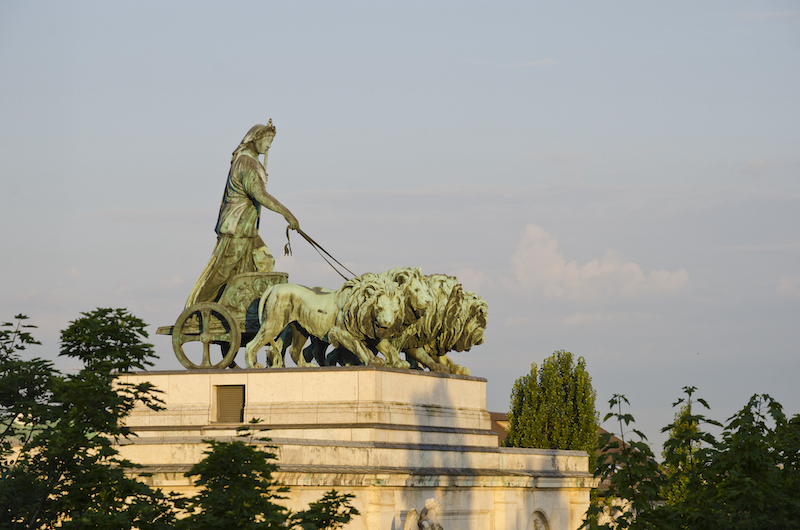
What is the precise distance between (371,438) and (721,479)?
40.9ft

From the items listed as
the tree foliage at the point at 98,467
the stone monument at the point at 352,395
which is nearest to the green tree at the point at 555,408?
the stone monument at the point at 352,395

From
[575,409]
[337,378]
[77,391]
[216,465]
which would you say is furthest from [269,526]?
[575,409]

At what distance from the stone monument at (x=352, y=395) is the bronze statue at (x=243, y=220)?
40mm

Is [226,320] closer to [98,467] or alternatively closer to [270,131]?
[270,131]

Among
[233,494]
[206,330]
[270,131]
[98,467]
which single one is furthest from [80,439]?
[270,131]

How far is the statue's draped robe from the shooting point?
3628 cm

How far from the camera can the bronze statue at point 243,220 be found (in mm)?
36281

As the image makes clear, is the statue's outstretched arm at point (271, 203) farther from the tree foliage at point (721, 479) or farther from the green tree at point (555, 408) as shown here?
the green tree at point (555, 408)

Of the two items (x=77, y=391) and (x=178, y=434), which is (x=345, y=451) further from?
(x=77, y=391)

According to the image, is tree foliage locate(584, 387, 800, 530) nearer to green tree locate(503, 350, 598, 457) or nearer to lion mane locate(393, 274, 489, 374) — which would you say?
lion mane locate(393, 274, 489, 374)

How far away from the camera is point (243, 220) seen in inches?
1441

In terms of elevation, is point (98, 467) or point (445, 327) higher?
point (445, 327)

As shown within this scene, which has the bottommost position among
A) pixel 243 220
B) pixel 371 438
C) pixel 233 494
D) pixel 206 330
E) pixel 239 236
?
pixel 233 494

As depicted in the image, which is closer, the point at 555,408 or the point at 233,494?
the point at 233,494
